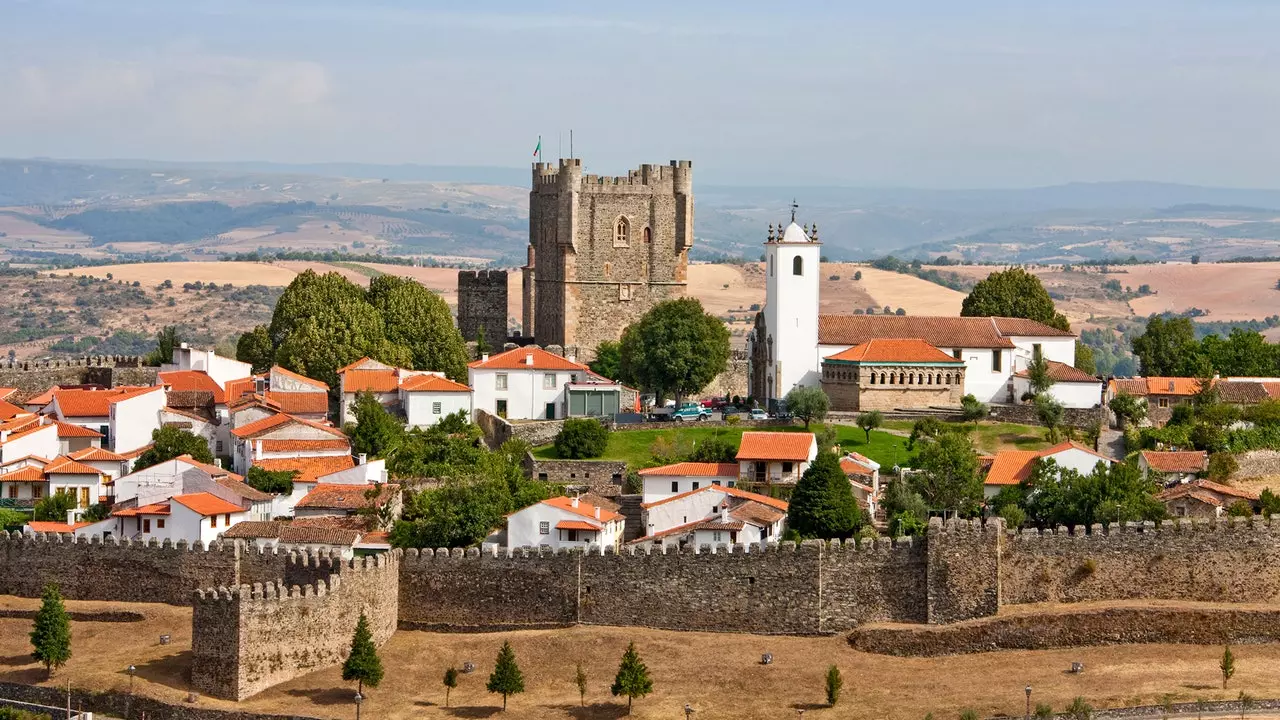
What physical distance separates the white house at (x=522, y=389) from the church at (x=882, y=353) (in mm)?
5538

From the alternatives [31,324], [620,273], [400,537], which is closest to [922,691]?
[400,537]

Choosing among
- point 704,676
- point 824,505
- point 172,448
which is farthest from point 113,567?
point 824,505

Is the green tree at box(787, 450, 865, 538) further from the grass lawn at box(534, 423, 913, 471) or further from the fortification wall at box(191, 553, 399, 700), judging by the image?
the fortification wall at box(191, 553, 399, 700)

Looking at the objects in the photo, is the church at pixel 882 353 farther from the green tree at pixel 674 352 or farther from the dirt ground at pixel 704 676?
the dirt ground at pixel 704 676

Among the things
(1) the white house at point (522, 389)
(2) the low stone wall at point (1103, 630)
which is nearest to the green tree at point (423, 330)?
(1) the white house at point (522, 389)

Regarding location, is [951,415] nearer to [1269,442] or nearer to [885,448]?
[885,448]

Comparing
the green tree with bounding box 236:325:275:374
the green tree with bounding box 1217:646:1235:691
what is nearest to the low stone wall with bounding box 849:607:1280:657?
the green tree with bounding box 1217:646:1235:691

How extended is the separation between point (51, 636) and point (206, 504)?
762 cm

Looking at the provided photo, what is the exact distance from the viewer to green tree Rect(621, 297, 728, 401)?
7256 centimetres

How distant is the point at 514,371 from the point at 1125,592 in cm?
2677

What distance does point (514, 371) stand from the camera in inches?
2790

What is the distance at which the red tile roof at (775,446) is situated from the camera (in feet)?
195

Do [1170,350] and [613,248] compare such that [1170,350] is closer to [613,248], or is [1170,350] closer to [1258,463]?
[1258,463]

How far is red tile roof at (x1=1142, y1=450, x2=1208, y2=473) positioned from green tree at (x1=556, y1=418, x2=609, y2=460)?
1494 centimetres
